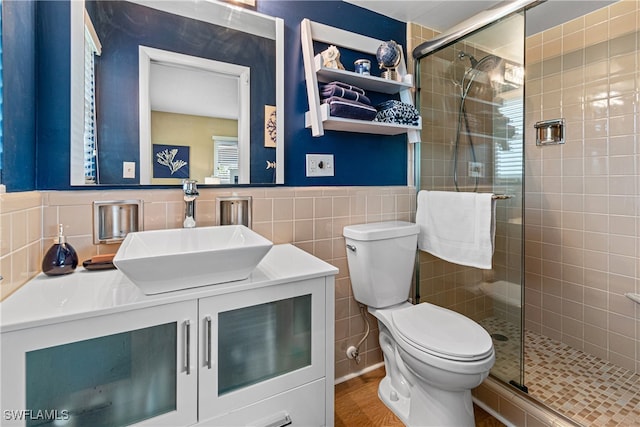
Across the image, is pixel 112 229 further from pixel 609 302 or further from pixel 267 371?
pixel 609 302

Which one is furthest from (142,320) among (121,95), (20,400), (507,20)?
(507,20)

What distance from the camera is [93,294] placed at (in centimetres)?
86

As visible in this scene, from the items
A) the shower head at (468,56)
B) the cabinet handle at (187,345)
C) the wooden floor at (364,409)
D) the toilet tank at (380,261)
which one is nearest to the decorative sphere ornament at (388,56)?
the shower head at (468,56)

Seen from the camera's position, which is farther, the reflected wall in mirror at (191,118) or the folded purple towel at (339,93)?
the folded purple towel at (339,93)

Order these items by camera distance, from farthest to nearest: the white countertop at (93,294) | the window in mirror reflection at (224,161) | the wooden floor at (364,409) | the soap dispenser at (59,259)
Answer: the wooden floor at (364,409) → the window in mirror reflection at (224,161) → the soap dispenser at (59,259) → the white countertop at (93,294)

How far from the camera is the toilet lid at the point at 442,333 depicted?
1185 mm

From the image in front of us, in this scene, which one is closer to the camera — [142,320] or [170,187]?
[142,320]

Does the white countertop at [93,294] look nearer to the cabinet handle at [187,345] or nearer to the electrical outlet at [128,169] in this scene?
the cabinet handle at [187,345]

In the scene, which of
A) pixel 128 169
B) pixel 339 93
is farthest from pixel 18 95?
pixel 339 93

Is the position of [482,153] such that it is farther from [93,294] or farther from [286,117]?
[93,294]

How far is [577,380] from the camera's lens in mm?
1681

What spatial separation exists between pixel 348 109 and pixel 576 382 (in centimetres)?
194

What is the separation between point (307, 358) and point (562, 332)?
1.96 metres

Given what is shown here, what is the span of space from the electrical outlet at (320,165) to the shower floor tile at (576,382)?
3.88 feet
